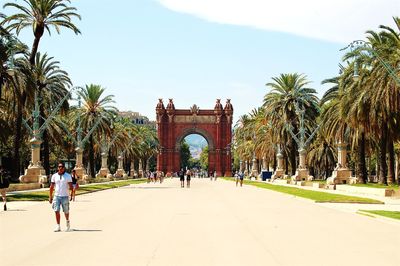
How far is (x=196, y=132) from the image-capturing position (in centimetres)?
15700

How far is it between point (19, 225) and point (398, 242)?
10.2 meters

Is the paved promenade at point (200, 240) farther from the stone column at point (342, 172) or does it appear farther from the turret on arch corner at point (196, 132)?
the turret on arch corner at point (196, 132)

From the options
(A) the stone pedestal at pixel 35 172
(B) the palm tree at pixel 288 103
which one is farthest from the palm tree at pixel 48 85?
(B) the palm tree at pixel 288 103

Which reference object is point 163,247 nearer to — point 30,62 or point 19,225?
point 19,225

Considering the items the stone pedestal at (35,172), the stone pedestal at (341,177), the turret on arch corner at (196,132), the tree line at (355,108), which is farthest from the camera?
the turret on arch corner at (196,132)

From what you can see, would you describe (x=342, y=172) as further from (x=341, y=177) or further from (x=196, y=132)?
(x=196, y=132)

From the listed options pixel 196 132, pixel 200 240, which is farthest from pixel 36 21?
pixel 196 132

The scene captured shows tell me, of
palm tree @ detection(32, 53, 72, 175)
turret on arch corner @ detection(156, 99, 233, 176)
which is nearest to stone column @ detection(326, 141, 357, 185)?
palm tree @ detection(32, 53, 72, 175)

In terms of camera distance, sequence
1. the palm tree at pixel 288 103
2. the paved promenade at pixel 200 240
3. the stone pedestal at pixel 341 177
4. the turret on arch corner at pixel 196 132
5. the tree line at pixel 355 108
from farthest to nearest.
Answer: the turret on arch corner at pixel 196 132 → the palm tree at pixel 288 103 → the stone pedestal at pixel 341 177 → the tree line at pixel 355 108 → the paved promenade at pixel 200 240

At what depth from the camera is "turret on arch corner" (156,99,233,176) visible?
510 ft

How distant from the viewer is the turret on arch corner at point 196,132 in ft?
510

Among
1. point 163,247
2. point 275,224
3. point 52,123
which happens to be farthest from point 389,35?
point 52,123

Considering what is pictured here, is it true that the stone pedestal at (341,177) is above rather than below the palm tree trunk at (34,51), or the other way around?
below

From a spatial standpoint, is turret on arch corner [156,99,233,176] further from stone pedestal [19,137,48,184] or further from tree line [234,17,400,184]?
stone pedestal [19,137,48,184]
